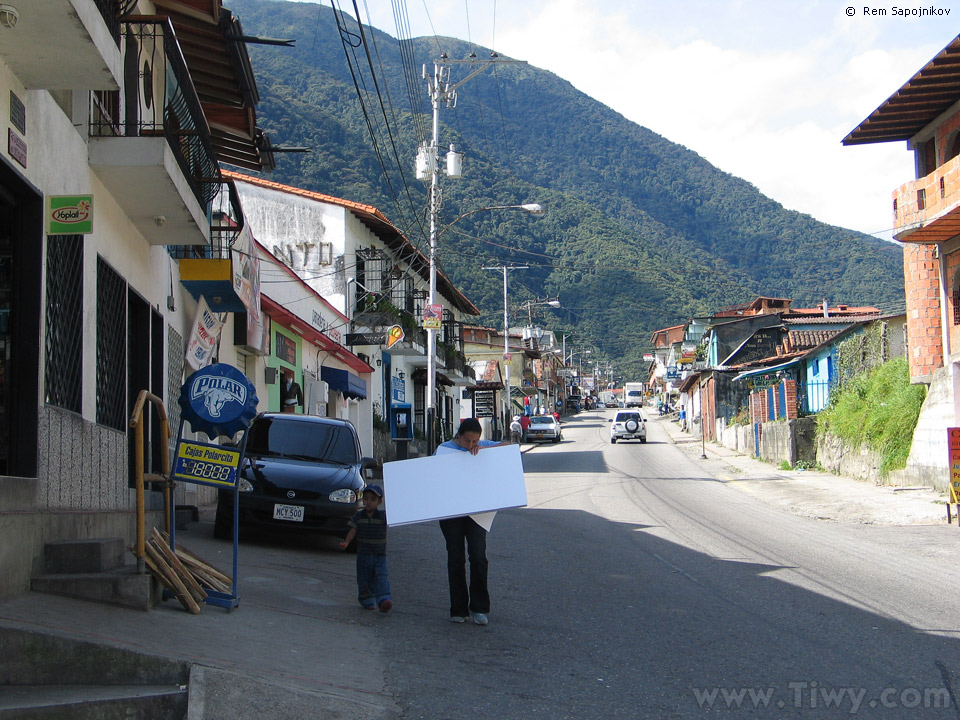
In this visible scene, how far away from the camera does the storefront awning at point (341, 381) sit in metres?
27.4

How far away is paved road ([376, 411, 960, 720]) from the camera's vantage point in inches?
224

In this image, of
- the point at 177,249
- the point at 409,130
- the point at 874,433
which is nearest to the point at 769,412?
the point at 874,433

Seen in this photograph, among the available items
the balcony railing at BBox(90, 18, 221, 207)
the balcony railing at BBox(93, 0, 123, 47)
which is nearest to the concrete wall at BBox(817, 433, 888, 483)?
the balcony railing at BBox(90, 18, 221, 207)

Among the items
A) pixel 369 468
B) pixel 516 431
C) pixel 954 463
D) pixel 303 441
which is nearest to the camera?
pixel 369 468

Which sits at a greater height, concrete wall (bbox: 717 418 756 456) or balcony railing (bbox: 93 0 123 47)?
balcony railing (bbox: 93 0 123 47)

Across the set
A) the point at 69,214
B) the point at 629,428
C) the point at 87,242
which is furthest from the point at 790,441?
the point at 69,214

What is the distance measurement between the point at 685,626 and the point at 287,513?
17.5 ft

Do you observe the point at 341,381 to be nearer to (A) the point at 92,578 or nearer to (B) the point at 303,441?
(B) the point at 303,441

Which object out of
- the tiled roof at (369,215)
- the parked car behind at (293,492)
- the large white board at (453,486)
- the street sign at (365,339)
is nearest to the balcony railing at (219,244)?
the parked car behind at (293,492)

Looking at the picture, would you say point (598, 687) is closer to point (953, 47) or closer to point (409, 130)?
point (953, 47)

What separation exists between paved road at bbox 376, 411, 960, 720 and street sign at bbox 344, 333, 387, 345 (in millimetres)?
16037

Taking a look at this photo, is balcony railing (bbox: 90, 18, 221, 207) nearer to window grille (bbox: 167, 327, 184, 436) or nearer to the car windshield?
window grille (bbox: 167, 327, 184, 436)

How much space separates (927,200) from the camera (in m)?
20.1

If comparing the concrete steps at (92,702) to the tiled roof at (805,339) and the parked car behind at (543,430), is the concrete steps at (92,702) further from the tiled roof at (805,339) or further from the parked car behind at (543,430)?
the parked car behind at (543,430)
